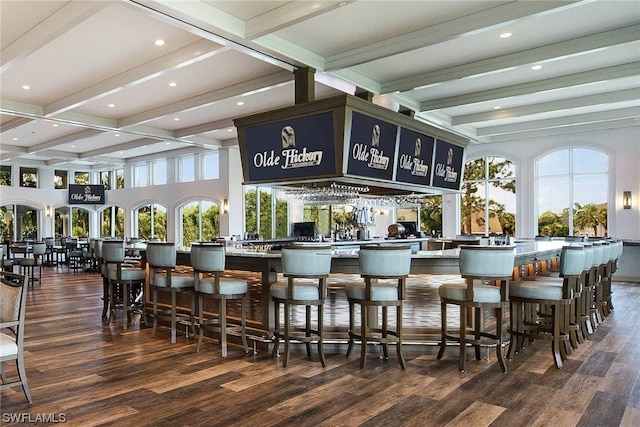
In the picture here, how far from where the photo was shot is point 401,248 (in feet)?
14.3

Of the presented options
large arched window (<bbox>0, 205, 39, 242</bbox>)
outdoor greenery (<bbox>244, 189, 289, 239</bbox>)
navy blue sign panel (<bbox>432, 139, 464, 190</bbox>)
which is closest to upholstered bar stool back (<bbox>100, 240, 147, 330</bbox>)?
navy blue sign panel (<bbox>432, 139, 464, 190</bbox>)

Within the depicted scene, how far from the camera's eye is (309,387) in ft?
12.8

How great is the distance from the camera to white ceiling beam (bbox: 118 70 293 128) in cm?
740

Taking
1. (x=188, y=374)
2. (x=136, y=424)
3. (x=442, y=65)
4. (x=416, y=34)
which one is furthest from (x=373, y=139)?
(x=136, y=424)

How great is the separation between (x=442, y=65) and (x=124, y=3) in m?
4.49

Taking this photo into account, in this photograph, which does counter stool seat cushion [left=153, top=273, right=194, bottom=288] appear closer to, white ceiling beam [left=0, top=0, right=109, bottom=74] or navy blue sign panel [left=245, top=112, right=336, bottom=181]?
navy blue sign panel [left=245, top=112, right=336, bottom=181]

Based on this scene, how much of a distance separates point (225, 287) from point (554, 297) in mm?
3348

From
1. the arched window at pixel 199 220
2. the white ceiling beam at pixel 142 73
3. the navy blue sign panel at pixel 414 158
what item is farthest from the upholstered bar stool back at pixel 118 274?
the arched window at pixel 199 220

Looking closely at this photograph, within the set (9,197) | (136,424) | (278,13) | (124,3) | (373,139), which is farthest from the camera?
(9,197)

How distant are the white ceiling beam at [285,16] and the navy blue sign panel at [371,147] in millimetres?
1311

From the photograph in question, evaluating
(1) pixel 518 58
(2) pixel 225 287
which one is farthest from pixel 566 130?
(2) pixel 225 287

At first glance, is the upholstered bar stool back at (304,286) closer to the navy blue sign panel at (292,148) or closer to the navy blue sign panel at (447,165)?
the navy blue sign panel at (292,148)

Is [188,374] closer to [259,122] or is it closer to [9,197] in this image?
[259,122]

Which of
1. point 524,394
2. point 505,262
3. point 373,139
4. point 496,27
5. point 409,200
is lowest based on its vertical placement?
point 524,394
